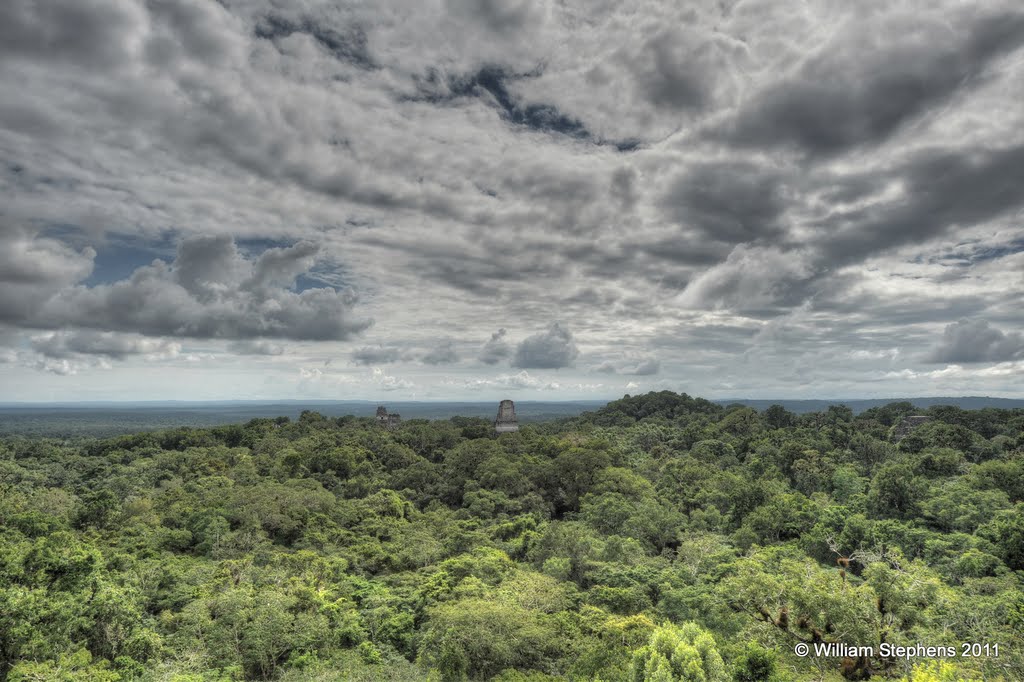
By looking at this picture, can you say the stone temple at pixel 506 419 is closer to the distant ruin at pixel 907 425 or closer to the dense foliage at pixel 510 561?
the dense foliage at pixel 510 561

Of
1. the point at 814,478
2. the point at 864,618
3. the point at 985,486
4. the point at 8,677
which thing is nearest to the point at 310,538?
the point at 8,677

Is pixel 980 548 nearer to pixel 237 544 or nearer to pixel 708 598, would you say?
pixel 708 598

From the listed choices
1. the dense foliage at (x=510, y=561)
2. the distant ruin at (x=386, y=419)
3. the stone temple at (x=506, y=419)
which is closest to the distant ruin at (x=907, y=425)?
the dense foliage at (x=510, y=561)

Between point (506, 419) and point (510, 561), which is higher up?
point (506, 419)

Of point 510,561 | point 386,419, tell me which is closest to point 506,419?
point 386,419

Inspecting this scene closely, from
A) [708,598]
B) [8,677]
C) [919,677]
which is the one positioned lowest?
[708,598]

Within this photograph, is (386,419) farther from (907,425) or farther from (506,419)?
(907,425)
